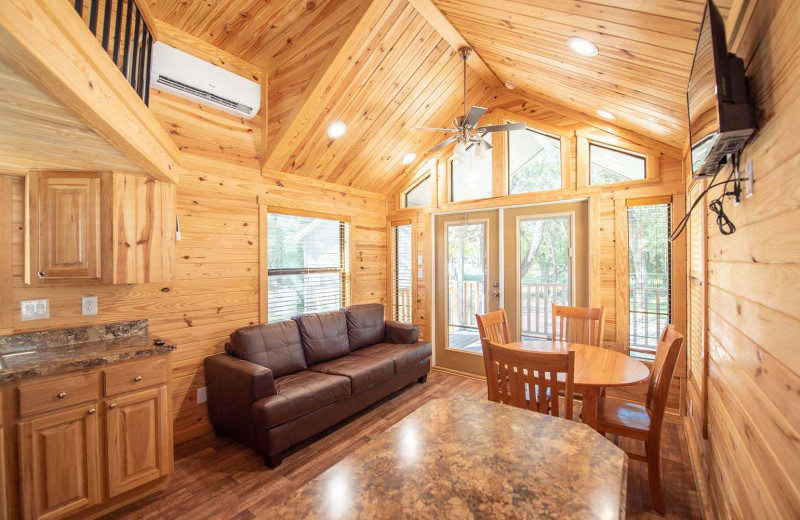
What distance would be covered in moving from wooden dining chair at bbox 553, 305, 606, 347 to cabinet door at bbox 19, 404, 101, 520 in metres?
3.41

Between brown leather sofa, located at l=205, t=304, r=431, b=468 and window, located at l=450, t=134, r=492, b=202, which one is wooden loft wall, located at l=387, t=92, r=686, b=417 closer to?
window, located at l=450, t=134, r=492, b=202

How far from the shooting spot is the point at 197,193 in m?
3.03

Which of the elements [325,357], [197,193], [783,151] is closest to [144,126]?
[197,193]

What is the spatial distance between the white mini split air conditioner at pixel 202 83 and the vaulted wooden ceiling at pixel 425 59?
233 mm

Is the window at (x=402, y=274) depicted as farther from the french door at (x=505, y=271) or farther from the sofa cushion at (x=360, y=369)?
the sofa cushion at (x=360, y=369)

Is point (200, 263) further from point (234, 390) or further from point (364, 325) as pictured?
point (364, 325)

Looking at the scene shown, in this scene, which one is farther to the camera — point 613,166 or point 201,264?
point 613,166

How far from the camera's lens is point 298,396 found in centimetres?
264

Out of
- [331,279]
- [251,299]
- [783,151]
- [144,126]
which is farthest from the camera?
[331,279]

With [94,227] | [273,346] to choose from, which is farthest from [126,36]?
[273,346]

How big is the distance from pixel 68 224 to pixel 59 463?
1414 mm

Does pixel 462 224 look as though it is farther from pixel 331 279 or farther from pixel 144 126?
pixel 144 126

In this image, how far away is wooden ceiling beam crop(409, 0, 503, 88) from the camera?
266 centimetres

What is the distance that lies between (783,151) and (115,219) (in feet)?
10.6
